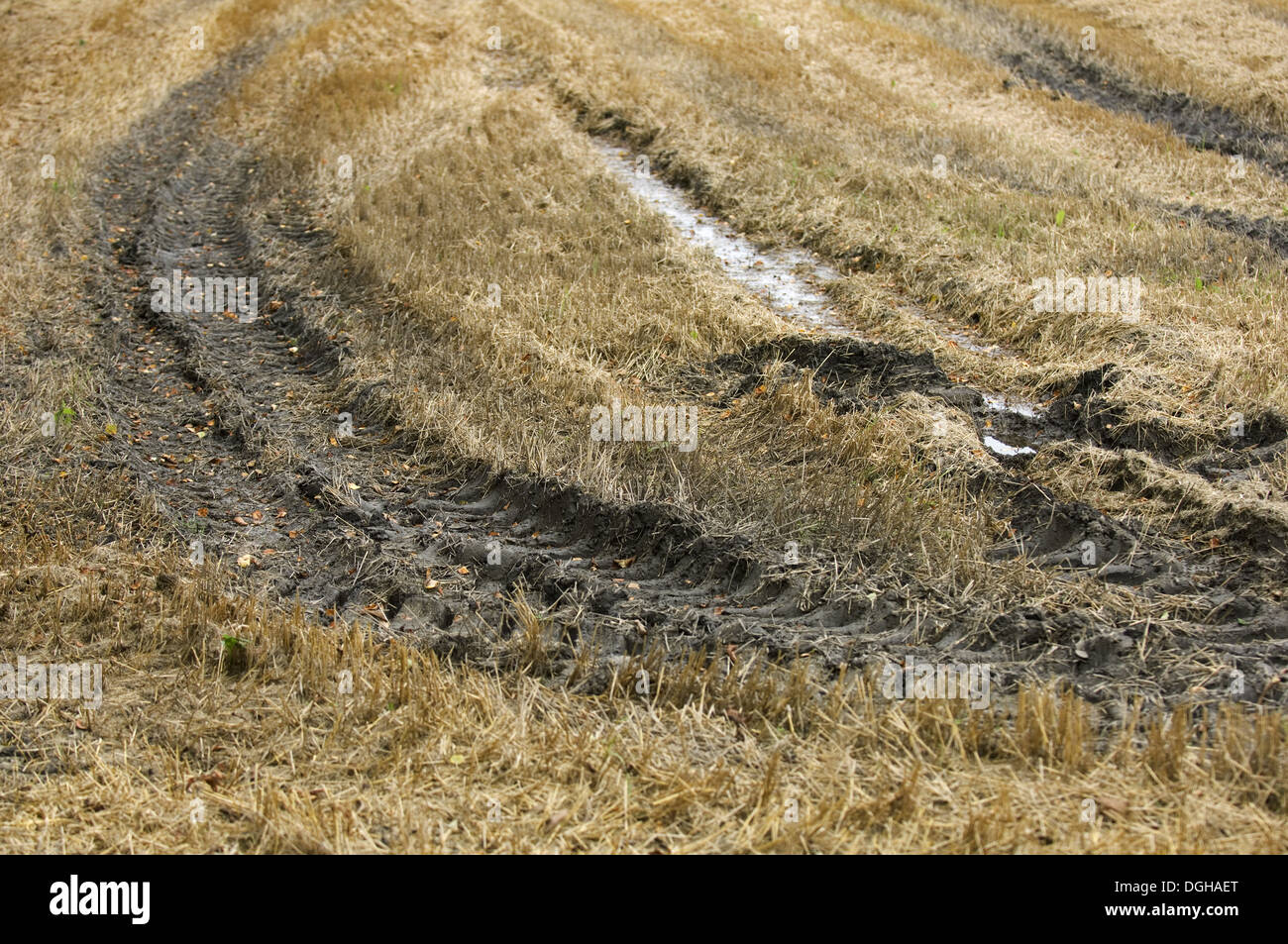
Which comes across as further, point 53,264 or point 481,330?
point 53,264

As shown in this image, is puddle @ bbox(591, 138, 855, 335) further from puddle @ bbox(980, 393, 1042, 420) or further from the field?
puddle @ bbox(980, 393, 1042, 420)

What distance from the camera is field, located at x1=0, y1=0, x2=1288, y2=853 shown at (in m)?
3.65

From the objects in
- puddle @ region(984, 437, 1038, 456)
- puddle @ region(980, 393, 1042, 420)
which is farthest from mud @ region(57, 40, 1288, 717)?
puddle @ region(984, 437, 1038, 456)

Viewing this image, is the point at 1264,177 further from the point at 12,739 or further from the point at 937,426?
the point at 12,739

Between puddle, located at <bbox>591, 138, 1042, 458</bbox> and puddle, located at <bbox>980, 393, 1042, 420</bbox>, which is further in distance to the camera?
puddle, located at <bbox>980, 393, 1042, 420</bbox>

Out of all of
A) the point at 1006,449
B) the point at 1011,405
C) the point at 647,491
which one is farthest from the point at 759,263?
the point at 647,491

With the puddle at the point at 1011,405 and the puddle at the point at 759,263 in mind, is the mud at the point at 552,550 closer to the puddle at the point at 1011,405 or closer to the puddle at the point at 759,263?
the puddle at the point at 1011,405

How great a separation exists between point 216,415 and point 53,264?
14.4 ft

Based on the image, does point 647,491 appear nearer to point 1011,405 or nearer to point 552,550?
point 552,550

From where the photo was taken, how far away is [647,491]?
5762 mm

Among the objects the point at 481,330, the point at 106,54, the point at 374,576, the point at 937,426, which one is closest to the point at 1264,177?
the point at 937,426

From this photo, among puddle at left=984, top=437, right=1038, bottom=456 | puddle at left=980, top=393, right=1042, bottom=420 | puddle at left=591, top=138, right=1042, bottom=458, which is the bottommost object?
puddle at left=984, top=437, right=1038, bottom=456

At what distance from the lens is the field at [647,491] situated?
365cm

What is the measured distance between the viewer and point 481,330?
8164 mm
